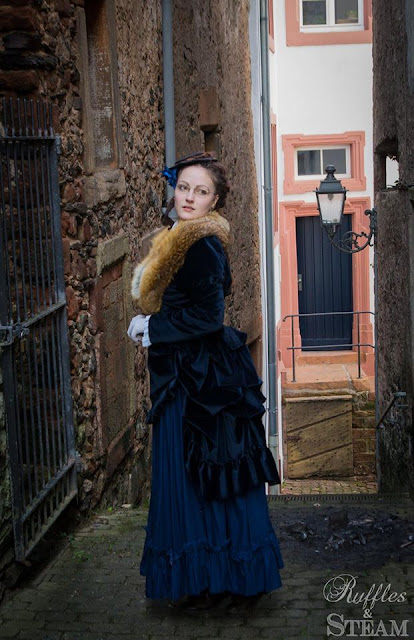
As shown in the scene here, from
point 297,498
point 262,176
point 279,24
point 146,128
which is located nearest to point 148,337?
point 297,498

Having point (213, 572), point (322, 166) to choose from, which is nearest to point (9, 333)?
point (213, 572)

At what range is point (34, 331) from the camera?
461 cm

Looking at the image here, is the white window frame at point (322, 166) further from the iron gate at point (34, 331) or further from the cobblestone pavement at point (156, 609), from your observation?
the cobblestone pavement at point (156, 609)

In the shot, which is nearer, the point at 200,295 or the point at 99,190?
the point at 200,295

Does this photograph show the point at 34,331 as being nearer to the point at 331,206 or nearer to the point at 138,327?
the point at 138,327

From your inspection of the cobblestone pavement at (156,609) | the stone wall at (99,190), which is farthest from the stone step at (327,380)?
the cobblestone pavement at (156,609)

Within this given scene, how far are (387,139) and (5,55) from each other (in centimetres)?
471

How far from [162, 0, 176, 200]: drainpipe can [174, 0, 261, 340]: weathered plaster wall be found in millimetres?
452

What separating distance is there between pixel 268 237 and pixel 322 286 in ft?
13.7

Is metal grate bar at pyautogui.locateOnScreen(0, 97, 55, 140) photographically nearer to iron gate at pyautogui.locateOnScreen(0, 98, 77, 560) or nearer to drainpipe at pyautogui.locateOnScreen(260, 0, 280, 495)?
iron gate at pyautogui.locateOnScreen(0, 98, 77, 560)

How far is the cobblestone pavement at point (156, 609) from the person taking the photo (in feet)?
13.4

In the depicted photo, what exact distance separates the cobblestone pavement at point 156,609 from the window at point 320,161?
11.6 meters

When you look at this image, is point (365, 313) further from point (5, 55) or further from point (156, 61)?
point (5, 55)

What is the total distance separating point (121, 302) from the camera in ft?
21.2
